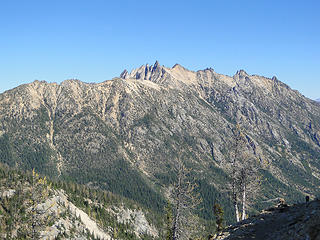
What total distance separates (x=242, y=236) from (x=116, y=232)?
586 ft

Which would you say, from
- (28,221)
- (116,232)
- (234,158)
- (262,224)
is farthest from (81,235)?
(262,224)

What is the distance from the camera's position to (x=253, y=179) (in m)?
45.3

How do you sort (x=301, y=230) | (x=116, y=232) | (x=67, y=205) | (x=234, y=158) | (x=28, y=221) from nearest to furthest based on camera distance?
1. (x=301, y=230)
2. (x=28, y=221)
3. (x=234, y=158)
4. (x=67, y=205)
5. (x=116, y=232)

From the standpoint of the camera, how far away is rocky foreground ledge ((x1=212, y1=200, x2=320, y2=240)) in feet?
64.5

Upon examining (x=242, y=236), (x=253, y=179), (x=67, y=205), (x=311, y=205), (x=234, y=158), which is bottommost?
(x=242, y=236)

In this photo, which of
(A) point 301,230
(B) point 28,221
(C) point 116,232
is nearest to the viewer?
(A) point 301,230

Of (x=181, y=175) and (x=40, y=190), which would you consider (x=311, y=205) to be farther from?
(x=40, y=190)

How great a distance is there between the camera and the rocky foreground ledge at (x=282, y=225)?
1967 centimetres

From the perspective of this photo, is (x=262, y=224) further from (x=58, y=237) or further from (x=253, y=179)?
(x=58, y=237)

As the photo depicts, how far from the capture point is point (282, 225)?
25484mm

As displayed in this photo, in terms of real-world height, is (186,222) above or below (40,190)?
below

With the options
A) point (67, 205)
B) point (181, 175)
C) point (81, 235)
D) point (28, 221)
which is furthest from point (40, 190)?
point (67, 205)

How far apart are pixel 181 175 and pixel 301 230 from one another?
1048 inches

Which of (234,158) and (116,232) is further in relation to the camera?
(116,232)
